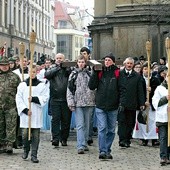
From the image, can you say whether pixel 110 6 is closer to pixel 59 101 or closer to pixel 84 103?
pixel 59 101

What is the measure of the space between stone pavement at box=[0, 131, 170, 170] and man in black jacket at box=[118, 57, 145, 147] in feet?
1.11

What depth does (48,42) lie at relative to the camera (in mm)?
100812

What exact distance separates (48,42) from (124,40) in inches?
3254

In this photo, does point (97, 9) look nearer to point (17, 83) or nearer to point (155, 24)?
point (155, 24)

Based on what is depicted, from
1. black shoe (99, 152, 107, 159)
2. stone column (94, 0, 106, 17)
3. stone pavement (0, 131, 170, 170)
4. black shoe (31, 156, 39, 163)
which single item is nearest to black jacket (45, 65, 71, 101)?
stone pavement (0, 131, 170, 170)

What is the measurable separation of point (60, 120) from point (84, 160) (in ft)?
7.24

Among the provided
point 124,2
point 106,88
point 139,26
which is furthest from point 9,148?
point 124,2

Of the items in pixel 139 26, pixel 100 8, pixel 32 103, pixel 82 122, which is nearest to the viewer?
pixel 32 103

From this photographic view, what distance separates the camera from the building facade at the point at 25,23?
6912 cm

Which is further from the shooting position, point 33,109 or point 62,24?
point 62,24

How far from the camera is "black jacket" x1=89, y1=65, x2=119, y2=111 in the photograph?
37.9ft

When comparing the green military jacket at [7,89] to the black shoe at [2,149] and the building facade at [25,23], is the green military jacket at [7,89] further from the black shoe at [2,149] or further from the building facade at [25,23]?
the building facade at [25,23]

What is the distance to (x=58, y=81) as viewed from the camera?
13406mm

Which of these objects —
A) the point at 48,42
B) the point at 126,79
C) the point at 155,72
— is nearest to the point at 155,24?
the point at 155,72
